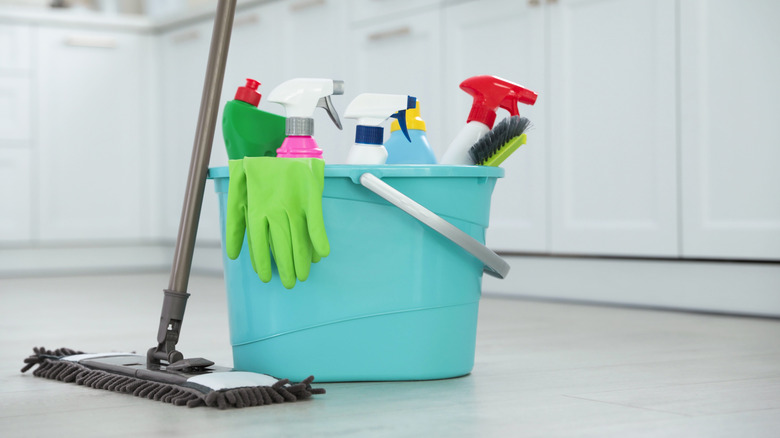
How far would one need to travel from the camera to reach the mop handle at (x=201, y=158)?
102 centimetres

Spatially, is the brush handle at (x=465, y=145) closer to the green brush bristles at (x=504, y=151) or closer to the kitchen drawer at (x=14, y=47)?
the green brush bristles at (x=504, y=151)

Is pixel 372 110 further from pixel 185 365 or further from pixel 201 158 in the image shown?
pixel 185 365

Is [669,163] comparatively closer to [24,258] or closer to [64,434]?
[64,434]

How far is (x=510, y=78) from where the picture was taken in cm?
211

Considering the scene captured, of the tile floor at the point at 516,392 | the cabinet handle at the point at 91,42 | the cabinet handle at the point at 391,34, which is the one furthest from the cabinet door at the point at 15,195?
the tile floor at the point at 516,392

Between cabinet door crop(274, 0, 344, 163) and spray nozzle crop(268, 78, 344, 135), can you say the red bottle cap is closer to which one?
spray nozzle crop(268, 78, 344, 135)

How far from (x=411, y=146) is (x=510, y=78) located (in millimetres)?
1104

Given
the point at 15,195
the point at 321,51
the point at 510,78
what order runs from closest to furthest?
the point at 510,78 → the point at 321,51 → the point at 15,195

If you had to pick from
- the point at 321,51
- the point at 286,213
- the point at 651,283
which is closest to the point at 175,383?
the point at 286,213

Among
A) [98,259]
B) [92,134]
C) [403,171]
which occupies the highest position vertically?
[92,134]

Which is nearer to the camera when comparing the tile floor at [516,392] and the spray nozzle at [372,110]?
the tile floor at [516,392]

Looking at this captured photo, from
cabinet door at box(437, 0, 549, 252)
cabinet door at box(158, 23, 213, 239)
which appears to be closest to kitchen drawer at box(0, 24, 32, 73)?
cabinet door at box(158, 23, 213, 239)

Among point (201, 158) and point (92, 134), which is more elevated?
point (92, 134)

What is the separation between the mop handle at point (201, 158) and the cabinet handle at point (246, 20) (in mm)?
1843
